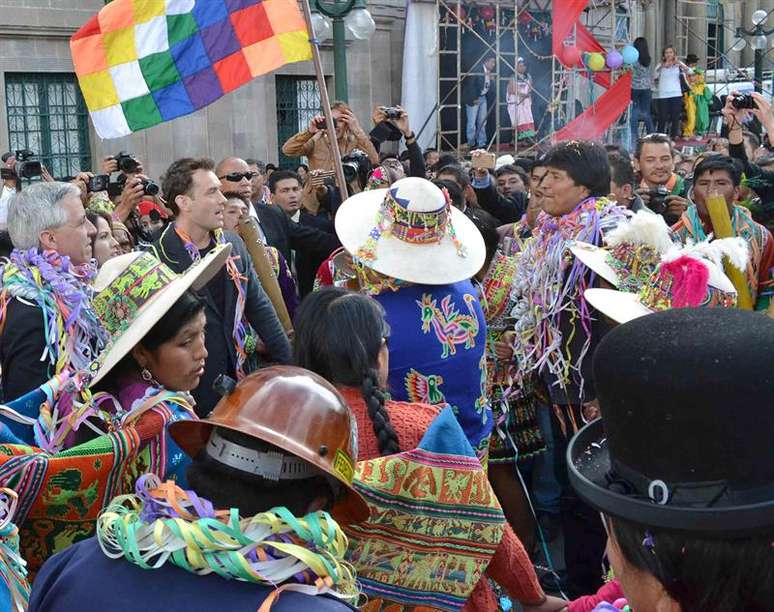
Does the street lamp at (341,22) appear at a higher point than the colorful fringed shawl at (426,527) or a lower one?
higher

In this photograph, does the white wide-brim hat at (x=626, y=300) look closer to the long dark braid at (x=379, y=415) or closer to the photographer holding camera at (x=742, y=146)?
the long dark braid at (x=379, y=415)

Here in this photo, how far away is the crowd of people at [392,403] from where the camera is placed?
1585 mm

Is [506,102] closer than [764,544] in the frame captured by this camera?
No

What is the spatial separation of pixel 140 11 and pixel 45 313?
2.99 m

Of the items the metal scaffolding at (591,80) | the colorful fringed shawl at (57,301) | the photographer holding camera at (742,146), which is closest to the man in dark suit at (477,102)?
the metal scaffolding at (591,80)

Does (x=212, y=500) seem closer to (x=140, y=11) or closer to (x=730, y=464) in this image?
(x=730, y=464)

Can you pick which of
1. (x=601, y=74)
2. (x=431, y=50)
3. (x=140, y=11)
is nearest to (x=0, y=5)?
(x=431, y=50)

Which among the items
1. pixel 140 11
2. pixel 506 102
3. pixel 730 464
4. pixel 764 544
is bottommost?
pixel 506 102

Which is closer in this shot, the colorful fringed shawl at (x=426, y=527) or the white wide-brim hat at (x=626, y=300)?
the colorful fringed shawl at (x=426, y=527)

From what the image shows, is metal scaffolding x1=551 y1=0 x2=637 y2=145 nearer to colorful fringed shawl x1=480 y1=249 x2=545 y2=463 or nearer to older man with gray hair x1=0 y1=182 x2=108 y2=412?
colorful fringed shawl x1=480 y1=249 x2=545 y2=463

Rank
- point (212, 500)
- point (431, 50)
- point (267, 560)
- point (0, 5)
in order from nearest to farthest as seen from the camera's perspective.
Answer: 1. point (267, 560)
2. point (212, 500)
3. point (0, 5)
4. point (431, 50)

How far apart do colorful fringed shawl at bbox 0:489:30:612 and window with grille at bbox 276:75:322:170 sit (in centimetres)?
1531

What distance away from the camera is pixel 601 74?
19578mm

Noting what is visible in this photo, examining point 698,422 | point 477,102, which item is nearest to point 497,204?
point 698,422
